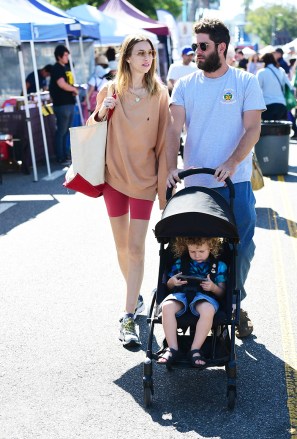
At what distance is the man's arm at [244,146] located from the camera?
483cm

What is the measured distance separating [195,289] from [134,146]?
122 centimetres

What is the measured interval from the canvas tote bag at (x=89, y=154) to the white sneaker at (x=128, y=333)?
0.91m

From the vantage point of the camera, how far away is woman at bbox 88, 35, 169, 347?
5418mm

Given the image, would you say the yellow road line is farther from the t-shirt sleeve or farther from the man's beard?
the man's beard

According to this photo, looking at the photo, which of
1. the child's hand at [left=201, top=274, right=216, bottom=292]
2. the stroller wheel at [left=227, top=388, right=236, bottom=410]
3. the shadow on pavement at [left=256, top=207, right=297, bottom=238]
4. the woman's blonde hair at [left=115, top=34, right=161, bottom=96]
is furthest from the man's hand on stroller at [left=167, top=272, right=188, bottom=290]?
the shadow on pavement at [left=256, top=207, right=297, bottom=238]

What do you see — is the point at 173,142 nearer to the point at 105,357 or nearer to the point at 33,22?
the point at 105,357

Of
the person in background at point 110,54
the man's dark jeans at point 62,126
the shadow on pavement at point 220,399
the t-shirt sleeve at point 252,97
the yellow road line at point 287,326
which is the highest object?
the t-shirt sleeve at point 252,97

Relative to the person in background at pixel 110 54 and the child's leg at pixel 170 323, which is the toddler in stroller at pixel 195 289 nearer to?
the child's leg at pixel 170 323

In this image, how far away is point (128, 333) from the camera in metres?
5.59

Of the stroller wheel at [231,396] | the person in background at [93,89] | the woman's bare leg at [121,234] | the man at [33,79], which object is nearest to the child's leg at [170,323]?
the stroller wheel at [231,396]

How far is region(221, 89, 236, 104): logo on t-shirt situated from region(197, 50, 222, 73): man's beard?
15 cm

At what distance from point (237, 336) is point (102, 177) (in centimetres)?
141

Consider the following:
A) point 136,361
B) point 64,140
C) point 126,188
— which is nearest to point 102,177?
point 126,188

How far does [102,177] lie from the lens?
5574 millimetres
